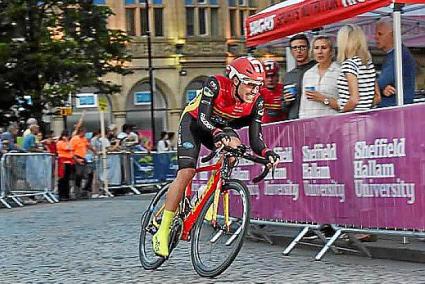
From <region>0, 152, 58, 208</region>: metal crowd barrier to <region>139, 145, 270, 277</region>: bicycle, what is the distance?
13200 mm

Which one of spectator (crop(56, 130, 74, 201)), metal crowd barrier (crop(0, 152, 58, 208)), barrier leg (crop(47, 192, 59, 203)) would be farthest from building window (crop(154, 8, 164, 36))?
metal crowd barrier (crop(0, 152, 58, 208))

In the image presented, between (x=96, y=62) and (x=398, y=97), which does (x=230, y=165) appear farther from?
(x=96, y=62)

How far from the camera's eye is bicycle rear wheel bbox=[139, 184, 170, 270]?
859 cm

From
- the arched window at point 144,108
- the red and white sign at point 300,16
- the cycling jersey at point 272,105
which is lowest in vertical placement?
the cycling jersey at point 272,105

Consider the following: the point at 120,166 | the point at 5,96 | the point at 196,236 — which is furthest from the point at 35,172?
the point at 5,96

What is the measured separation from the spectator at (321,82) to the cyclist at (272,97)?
2.73 feet

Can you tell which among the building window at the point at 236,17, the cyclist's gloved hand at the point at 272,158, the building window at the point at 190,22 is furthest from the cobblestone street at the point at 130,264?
the building window at the point at 236,17

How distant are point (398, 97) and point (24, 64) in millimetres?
28190

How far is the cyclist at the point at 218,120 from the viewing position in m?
7.79

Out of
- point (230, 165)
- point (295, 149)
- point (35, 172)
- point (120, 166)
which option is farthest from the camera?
point (120, 166)

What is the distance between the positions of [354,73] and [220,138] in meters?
2.53

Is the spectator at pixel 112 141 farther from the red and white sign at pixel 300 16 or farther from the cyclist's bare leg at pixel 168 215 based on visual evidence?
the cyclist's bare leg at pixel 168 215

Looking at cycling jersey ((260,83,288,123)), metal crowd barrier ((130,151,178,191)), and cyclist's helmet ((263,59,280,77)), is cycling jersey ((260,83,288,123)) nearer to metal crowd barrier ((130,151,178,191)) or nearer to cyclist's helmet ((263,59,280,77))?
cyclist's helmet ((263,59,280,77))

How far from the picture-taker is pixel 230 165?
7871mm
